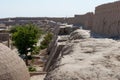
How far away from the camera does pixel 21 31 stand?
2394 cm

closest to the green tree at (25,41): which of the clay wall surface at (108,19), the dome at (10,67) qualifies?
the clay wall surface at (108,19)

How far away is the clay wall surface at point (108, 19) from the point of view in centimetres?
1710

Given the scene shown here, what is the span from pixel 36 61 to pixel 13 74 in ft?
41.1

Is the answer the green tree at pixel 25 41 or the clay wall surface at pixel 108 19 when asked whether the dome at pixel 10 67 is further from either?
the green tree at pixel 25 41

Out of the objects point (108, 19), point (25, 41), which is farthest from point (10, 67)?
point (25, 41)

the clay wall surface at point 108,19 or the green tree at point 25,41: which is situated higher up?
the clay wall surface at point 108,19

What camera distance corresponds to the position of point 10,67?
338 inches

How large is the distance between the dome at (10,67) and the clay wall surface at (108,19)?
851cm

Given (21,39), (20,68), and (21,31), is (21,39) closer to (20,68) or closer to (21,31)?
(21,31)

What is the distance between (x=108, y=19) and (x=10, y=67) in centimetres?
1203

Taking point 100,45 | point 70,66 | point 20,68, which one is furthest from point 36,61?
point 70,66

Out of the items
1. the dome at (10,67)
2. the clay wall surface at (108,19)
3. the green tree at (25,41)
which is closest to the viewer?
the dome at (10,67)

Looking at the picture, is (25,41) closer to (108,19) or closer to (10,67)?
(108,19)

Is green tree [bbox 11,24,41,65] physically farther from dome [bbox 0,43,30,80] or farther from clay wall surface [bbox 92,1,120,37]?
dome [bbox 0,43,30,80]
